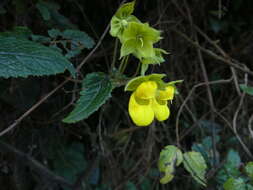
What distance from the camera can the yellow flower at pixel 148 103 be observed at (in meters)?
0.56

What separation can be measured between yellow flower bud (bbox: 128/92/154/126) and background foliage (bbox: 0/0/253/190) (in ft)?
0.70

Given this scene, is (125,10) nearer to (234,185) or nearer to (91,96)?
(91,96)

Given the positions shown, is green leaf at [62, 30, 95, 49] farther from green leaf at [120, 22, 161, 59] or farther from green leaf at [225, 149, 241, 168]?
green leaf at [225, 149, 241, 168]

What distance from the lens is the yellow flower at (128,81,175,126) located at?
56cm

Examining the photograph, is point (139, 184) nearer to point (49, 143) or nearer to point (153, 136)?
point (153, 136)

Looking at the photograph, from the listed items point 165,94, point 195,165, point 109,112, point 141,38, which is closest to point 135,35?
point 141,38

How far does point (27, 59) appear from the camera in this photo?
0.58 m

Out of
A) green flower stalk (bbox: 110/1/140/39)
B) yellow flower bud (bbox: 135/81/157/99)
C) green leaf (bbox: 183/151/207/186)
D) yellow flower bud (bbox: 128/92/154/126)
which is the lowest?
green leaf (bbox: 183/151/207/186)

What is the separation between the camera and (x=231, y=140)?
1.03m

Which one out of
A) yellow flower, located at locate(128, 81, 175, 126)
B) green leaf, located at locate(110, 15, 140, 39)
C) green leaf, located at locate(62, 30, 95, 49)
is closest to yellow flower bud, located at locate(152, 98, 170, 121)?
yellow flower, located at locate(128, 81, 175, 126)

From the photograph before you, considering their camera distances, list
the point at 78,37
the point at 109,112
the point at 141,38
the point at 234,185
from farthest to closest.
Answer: the point at 109,112 → the point at 78,37 → the point at 234,185 → the point at 141,38

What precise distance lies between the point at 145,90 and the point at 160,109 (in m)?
0.05

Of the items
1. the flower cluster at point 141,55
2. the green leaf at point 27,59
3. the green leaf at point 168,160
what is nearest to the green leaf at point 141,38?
the flower cluster at point 141,55

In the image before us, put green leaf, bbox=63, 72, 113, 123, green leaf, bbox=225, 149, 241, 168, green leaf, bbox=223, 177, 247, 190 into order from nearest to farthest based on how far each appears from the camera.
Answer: green leaf, bbox=63, 72, 113, 123
green leaf, bbox=223, 177, 247, 190
green leaf, bbox=225, 149, 241, 168
